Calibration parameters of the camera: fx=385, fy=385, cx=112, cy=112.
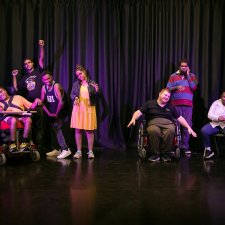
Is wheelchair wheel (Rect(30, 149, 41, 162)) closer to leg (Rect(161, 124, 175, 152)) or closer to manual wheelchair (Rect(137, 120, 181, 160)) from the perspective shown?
manual wheelchair (Rect(137, 120, 181, 160))

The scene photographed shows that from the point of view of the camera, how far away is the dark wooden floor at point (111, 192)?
2.62m

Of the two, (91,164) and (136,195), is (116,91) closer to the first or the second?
(91,164)

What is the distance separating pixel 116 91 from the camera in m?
6.05

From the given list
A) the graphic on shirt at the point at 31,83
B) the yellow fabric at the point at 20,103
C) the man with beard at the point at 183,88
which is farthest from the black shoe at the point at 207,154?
the graphic on shirt at the point at 31,83

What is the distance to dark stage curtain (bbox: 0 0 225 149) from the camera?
5934 mm

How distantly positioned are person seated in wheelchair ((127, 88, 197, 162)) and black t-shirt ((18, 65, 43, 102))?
153cm

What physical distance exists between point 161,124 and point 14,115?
6.03 feet

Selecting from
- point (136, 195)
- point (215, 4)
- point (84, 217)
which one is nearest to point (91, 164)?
point (136, 195)

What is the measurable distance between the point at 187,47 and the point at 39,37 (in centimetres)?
229

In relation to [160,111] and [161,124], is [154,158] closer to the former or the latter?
[161,124]

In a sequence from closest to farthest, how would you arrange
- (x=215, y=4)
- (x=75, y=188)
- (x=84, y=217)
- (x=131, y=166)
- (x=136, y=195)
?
(x=84, y=217), (x=136, y=195), (x=75, y=188), (x=131, y=166), (x=215, y=4)

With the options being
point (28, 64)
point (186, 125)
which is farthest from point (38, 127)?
point (186, 125)

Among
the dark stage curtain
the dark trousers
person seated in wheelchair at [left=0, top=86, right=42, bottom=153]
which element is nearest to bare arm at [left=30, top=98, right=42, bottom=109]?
person seated in wheelchair at [left=0, top=86, right=42, bottom=153]

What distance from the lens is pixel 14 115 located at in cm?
481
